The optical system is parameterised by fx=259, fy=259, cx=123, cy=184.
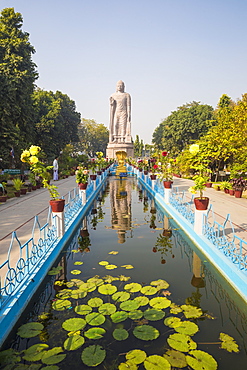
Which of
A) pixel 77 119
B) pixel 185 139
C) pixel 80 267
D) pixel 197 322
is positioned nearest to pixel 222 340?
pixel 197 322

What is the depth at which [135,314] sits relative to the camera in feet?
12.0

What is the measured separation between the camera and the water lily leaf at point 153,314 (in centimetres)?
357

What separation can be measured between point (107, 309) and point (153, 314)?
66 centimetres

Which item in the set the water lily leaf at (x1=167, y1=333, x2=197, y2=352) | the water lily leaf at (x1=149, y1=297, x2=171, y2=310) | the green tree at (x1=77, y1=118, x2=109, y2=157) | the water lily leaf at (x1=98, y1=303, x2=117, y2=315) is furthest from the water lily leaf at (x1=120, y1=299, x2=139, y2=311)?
the green tree at (x1=77, y1=118, x2=109, y2=157)

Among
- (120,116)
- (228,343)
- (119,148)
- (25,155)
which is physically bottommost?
(228,343)

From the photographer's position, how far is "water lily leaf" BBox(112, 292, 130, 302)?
4023mm

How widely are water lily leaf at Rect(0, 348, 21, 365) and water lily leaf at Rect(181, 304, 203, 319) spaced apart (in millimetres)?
2203

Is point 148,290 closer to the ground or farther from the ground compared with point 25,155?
closer to the ground

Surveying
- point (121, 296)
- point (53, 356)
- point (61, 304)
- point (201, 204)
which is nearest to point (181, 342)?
point (121, 296)

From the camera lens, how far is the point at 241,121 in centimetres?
1335

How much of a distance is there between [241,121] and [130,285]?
11.8 m

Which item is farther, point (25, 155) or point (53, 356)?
point (25, 155)

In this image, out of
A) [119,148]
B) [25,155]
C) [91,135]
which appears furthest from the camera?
[91,135]

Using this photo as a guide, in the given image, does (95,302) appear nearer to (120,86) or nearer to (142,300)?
(142,300)
